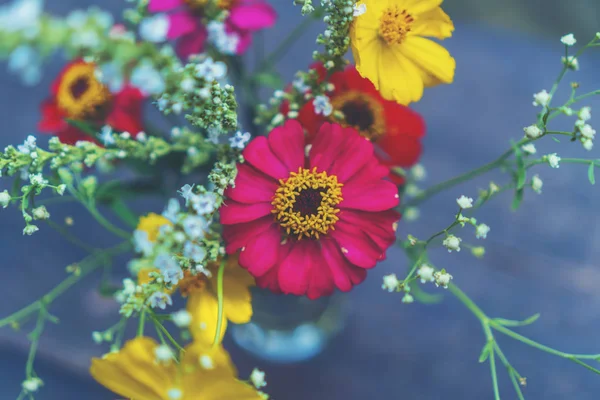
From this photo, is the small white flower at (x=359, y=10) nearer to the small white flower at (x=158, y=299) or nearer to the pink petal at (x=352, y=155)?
the pink petal at (x=352, y=155)

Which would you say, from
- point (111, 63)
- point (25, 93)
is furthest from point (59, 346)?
point (111, 63)

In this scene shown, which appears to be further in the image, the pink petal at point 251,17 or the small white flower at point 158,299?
the pink petal at point 251,17

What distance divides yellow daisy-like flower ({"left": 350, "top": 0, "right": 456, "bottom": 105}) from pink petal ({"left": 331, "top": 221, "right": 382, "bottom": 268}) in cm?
10

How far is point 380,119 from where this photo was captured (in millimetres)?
448

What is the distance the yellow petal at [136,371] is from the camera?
32cm

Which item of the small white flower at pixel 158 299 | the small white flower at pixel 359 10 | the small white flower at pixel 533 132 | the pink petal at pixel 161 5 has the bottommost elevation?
the small white flower at pixel 533 132

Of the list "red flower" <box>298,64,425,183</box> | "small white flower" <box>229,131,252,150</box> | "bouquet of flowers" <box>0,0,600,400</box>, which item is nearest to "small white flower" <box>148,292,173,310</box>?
"bouquet of flowers" <box>0,0,600,400</box>

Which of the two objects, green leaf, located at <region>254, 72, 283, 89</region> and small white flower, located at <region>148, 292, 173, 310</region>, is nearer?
small white flower, located at <region>148, 292, 173, 310</region>

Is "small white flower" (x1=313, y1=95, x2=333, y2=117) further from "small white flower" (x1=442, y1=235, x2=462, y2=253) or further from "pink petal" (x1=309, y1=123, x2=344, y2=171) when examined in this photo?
"small white flower" (x1=442, y1=235, x2=462, y2=253)

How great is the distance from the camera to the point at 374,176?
367 millimetres

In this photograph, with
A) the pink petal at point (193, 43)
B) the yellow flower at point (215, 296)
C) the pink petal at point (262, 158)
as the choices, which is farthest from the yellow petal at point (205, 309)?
the pink petal at point (193, 43)

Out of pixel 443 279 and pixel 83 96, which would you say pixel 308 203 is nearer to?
pixel 443 279

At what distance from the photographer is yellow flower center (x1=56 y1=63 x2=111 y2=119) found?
1.66ft

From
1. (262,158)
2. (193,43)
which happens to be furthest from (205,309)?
(193,43)
